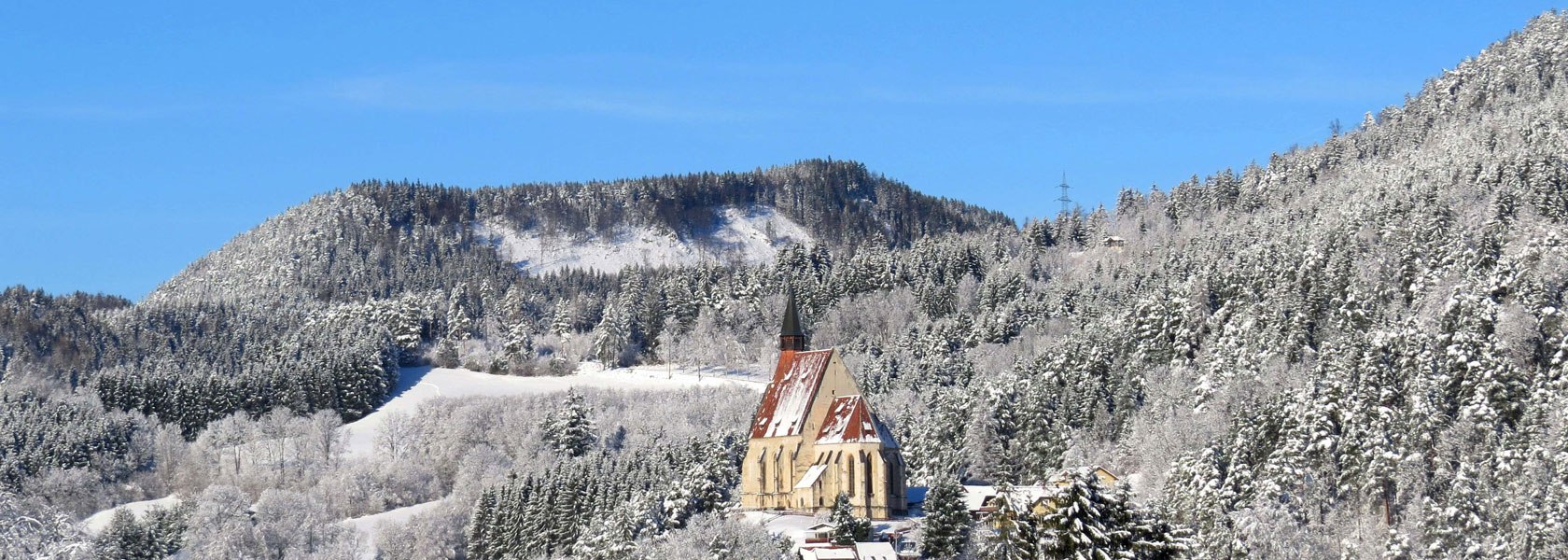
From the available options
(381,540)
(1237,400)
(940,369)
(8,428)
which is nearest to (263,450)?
(8,428)

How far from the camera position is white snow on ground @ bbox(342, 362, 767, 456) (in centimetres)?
16088

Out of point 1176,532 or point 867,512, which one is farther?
point 867,512

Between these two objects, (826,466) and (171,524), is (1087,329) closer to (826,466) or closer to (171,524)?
(826,466)

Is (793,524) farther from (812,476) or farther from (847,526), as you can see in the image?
(847,526)

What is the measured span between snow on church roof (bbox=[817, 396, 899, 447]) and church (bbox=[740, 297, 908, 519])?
47 mm

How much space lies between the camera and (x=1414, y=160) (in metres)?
162

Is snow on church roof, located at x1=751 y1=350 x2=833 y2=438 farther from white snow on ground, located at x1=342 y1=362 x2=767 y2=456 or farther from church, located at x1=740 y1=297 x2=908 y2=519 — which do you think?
white snow on ground, located at x1=342 y1=362 x2=767 y2=456

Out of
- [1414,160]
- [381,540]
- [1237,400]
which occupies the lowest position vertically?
[381,540]

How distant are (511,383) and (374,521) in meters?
40.4

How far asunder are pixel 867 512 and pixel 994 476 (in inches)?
575

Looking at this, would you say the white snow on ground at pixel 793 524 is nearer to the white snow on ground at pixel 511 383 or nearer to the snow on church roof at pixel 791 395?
the snow on church roof at pixel 791 395

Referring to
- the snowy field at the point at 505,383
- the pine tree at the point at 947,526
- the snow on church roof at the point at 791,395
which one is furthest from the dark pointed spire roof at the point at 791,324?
the snowy field at the point at 505,383

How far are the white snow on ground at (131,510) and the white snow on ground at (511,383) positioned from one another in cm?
1611

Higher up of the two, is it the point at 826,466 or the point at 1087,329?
the point at 1087,329
